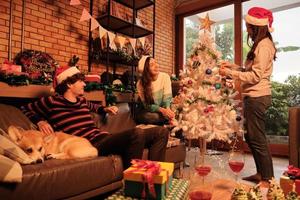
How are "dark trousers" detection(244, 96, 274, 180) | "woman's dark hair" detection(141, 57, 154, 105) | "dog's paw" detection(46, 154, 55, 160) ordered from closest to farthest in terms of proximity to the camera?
1. "dog's paw" detection(46, 154, 55, 160)
2. "dark trousers" detection(244, 96, 274, 180)
3. "woman's dark hair" detection(141, 57, 154, 105)

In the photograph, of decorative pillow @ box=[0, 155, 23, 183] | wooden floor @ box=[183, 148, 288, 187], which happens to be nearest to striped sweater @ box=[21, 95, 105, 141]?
decorative pillow @ box=[0, 155, 23, 183]

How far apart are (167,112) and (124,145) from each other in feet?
2.71

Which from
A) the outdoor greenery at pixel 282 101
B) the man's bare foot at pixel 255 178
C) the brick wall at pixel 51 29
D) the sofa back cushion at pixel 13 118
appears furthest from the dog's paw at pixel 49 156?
the outdoor greenery at pixel 282 101

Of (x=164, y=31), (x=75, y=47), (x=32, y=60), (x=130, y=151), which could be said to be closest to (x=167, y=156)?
(x=130, y=151)

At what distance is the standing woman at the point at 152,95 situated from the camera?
9.13 ft

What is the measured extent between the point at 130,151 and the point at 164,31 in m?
3.80

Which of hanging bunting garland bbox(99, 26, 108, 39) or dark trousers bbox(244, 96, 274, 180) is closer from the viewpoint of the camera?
dark trousers bbox(244, 96, 274, 180)

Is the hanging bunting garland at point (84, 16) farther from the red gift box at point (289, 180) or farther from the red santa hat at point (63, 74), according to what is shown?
the red gift box at point (289, 180)

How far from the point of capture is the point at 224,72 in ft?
8.41

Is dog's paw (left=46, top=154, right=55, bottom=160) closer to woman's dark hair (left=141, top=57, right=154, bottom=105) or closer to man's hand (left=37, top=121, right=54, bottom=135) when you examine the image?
man's hand (left=37, top=121, right=54, bottom=135)

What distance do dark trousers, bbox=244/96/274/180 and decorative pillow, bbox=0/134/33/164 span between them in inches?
74.2

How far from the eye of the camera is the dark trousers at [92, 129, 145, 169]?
200cm

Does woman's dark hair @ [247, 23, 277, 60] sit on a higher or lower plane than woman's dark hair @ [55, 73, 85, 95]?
higher

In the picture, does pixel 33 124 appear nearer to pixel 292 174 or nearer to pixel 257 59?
pixel 292 174
